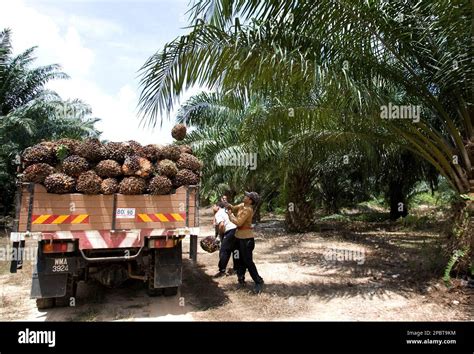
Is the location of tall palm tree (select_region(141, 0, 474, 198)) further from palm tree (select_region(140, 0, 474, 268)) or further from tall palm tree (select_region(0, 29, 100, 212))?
tall palm tree (select_region(0, 29, 100, 212))

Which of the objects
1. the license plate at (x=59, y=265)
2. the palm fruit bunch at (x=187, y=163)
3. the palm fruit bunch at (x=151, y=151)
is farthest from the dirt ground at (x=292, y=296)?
the palm fruit bunch at (x=151, y=151)

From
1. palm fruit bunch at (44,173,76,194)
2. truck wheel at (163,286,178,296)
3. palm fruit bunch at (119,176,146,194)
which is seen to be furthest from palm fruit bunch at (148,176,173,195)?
truck wheel at (163,286,178,296)

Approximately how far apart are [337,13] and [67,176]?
13.9 ft

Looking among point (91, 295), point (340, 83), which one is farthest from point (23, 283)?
point (340, 83)

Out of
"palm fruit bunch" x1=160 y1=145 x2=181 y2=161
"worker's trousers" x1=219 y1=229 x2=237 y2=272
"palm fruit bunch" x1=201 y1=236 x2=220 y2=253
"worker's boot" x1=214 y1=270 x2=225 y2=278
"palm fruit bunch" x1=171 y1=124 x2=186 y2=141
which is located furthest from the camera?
"palm fruit bunch" x1=201 y1=236 x2=220 y2=253

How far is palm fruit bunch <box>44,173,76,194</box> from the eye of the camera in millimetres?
4746

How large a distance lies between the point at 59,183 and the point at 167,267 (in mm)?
1815

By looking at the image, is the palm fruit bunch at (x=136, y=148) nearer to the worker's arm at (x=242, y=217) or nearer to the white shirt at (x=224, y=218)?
the worker's arm at (x=242, y=217)

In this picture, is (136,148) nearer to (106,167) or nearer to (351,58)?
(106,167)

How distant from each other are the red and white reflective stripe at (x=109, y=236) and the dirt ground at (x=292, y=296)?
3.05ft

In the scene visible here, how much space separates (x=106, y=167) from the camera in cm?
509

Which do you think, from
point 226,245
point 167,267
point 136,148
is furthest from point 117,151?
point 226,245
